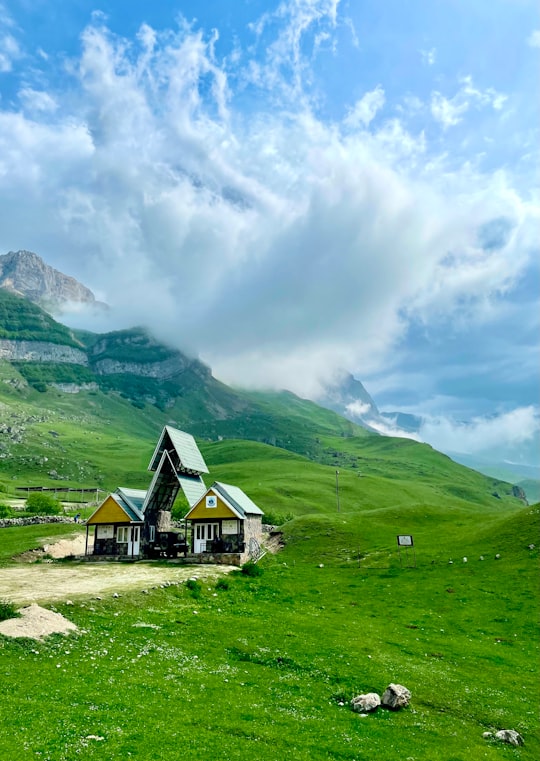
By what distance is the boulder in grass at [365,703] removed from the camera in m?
19.8

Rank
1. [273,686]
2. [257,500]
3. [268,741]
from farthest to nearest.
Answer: [257,500] < [273,686] < [268,741]

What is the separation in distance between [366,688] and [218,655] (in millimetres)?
7456

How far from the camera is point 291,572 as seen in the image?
57.0m

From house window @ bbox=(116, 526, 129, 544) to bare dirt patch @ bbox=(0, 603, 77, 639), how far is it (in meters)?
38.8

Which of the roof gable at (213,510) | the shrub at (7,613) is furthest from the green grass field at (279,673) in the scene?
the roof gable at (213,510)

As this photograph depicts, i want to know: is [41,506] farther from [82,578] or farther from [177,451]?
[82,578]

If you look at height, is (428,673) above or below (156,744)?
below

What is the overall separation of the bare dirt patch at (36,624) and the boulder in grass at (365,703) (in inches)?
564

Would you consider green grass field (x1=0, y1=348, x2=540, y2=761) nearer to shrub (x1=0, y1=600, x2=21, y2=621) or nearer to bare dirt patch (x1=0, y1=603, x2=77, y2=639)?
bare dirt patch (x1=0, y1=603, x2=77, y2=639)

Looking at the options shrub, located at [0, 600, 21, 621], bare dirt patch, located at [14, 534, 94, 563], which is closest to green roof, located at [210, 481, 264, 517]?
bare dirt patch, located at [14, 534, 94, 563]

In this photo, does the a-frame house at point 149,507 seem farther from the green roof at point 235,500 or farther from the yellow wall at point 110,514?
the green roof at point 235,500

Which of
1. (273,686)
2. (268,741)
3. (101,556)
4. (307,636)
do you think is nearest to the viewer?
(268,741)

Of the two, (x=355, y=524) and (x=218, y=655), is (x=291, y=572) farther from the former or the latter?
(x=218, y=655)

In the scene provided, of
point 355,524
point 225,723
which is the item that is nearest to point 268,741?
point 225,723
